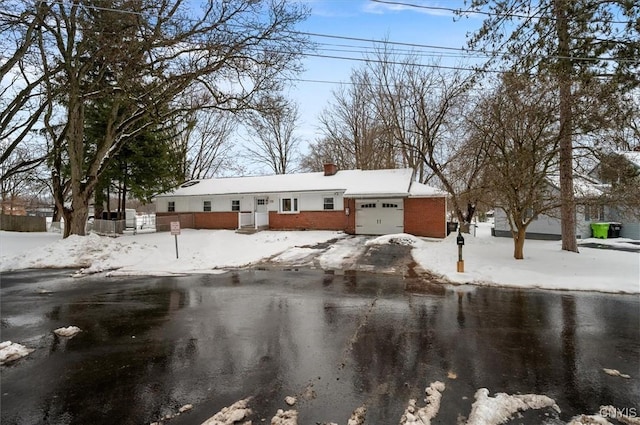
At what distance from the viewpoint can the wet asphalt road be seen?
3623 mm

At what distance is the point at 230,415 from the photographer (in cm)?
335

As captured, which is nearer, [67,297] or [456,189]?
[67,297]

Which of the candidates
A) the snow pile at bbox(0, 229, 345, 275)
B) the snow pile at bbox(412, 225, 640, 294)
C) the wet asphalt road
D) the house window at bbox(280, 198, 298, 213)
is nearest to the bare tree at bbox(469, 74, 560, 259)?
the snow pile at bbox(412, 225, 640, 294)

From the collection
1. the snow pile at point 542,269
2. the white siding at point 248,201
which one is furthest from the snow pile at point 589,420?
the white siding at point 248,201

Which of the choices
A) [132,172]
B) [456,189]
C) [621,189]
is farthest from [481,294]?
[132,172]

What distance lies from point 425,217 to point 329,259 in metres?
8.93

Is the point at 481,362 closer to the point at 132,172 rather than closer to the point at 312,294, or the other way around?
the point at 312,294

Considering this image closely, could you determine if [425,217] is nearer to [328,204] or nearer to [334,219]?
[334,219]

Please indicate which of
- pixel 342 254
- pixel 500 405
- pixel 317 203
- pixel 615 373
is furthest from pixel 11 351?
pixel 317 203

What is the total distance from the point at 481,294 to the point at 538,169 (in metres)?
6.32

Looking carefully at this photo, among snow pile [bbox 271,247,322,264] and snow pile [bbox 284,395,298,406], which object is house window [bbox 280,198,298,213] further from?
snow pile [bbox 284,395,298,406]

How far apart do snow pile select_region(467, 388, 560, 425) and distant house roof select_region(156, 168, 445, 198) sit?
16.5 meters

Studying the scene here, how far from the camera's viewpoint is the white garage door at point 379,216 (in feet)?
68.8

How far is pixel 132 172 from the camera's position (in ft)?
76.1
